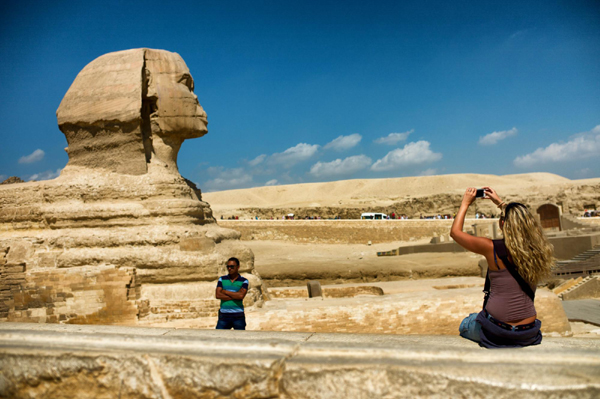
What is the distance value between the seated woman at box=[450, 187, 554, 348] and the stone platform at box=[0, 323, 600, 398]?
0.88m

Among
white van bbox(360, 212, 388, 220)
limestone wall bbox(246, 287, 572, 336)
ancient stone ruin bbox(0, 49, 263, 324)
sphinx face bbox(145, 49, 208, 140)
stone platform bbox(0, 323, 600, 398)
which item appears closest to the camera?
stone platform bbox(0, 323, 600, 398)

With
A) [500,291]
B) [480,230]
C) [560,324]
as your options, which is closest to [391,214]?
[480,230]

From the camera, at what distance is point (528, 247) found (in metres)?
2.32

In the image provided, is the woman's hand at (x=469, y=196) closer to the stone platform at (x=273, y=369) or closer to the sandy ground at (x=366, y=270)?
the stone platform at (x=273, y=369)

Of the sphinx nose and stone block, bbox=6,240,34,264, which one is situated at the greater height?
the sphinx nose

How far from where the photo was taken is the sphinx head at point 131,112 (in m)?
7.47

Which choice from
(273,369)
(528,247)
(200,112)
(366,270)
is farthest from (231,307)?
(366,270)

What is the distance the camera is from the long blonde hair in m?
2.31

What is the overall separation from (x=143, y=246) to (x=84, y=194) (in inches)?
58.5

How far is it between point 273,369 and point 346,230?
88.1 ft

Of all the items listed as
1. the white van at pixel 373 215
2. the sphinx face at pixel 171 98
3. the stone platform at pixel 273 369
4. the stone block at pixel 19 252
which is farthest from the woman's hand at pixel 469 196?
the white van at pixel 373 215

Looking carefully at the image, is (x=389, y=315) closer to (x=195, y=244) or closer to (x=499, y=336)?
(x=195, y=244)

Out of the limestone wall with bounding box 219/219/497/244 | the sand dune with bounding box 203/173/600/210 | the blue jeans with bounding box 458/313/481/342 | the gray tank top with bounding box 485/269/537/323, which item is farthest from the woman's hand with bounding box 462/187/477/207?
the sand dune with bounding box 203/173/600/210

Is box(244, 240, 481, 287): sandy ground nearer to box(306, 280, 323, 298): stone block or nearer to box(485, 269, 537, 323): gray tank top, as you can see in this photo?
box(306, 280, 323, 298): stone block
